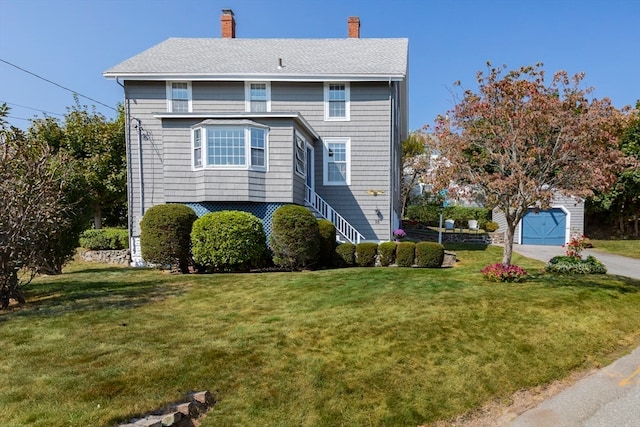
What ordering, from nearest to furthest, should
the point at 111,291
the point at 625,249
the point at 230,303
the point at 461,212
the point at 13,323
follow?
the point at 13,323 → the point at 230,303 → the point at 111,291 → the point at 625,249 → the point at 461,212

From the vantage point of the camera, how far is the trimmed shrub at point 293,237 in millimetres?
12227

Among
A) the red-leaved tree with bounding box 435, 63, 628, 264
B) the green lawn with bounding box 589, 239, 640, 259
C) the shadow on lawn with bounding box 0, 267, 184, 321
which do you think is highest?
the red-leaved tree with bounding box 435, 63, 628, 264

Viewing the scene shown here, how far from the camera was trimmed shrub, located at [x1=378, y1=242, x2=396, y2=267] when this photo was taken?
43.7 ft

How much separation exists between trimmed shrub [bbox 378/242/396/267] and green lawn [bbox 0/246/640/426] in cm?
352

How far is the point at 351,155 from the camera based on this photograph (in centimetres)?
1678

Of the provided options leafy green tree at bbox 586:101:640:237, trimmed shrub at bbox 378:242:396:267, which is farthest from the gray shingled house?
leafy green tree at bbox 586:101:640:237

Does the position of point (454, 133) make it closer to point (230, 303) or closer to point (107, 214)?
point (230, 303)

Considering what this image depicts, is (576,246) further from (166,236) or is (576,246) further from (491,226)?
(491,226)

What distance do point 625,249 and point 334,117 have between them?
18.3 metres

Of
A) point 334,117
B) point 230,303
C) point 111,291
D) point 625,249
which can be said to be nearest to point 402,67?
point 334,117

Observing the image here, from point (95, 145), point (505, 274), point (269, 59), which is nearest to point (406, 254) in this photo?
point (505, 274)

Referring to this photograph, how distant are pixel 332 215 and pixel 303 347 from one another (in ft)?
35.2

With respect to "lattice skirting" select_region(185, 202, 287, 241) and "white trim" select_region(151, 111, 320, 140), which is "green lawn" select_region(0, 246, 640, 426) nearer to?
"lattice skirting" select_region(185, 202, 287, 241)

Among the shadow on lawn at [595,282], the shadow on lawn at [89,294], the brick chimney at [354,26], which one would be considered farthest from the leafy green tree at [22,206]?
the brick chimney at [354,26]
